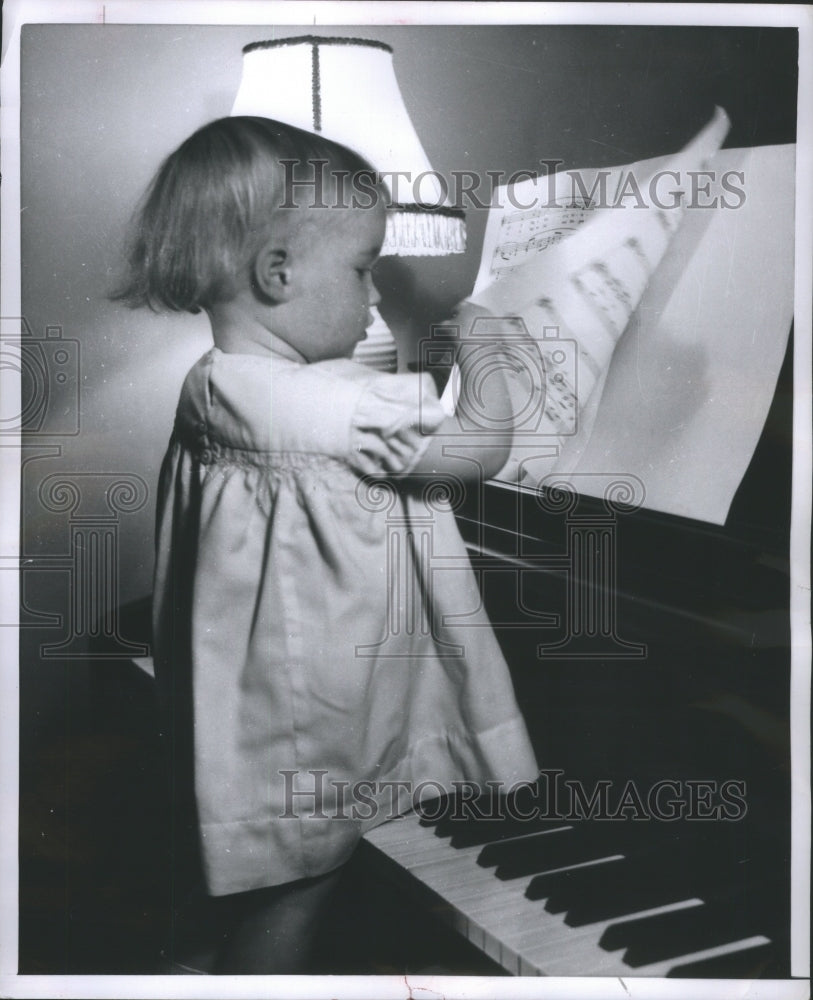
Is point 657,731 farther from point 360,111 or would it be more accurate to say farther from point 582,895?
point 360,111

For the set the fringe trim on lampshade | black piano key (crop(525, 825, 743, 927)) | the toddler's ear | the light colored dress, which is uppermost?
the fringe trim on lampshade

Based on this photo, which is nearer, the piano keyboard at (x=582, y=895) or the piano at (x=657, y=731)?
the piano keyboard at (x=582, y=895)

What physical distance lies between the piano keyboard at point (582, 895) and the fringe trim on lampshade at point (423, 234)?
1.26 meters

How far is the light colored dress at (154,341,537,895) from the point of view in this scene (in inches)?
94.7

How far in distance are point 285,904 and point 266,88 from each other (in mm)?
1818

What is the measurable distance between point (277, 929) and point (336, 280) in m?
1.46

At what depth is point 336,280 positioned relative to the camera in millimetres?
2408

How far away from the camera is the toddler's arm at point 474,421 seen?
7.97ft

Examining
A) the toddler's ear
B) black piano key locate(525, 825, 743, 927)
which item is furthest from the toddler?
black piano key locate(525, 825, 743, 927)

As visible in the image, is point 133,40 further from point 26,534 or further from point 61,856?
point 61,856

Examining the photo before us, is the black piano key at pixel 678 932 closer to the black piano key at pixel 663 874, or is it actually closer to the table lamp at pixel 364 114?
the black piano key at pixel 663 874

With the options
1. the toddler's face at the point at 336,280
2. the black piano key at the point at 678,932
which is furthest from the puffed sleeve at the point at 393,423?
the black piano key at the point at 678,932

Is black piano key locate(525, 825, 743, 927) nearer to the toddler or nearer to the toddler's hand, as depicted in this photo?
the toddler

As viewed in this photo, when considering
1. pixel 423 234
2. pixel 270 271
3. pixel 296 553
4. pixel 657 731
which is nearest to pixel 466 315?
pixel 423 234
